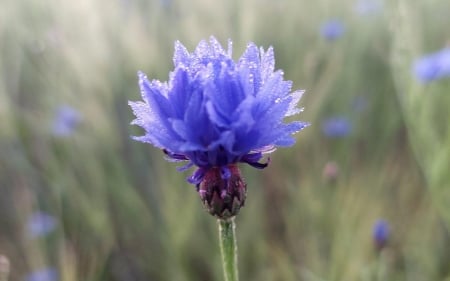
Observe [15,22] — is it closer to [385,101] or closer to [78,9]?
[78,9]

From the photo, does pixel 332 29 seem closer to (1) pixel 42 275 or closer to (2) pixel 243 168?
(2) pixel 243 168

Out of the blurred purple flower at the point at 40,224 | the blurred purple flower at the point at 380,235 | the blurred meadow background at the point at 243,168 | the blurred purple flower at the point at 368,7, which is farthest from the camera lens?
the blurred purple flower at the point at 368,7

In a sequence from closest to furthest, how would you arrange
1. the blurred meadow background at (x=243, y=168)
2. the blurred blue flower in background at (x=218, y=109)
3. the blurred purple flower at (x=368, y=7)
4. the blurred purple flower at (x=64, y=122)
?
the blurred blue flower in background at (x=218, y=109) → the blurred meadow background at (x=243, y=168) → the blurred purple flower at (x=64, y=122) → the blurred purple flower at (x=368, y=7)

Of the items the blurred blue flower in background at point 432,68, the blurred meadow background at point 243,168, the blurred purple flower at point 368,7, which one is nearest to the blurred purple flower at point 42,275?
the blurred meadow background at point 243,168

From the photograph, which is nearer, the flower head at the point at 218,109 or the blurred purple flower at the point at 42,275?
the flower head at the point at 218,109

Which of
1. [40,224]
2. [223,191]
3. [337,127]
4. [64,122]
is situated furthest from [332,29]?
[223,191]

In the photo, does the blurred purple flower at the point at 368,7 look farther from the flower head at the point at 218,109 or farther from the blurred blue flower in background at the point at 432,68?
the flower head at the point at 218,109

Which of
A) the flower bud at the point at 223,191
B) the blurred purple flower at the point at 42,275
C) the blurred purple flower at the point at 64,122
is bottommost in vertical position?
the flower bud at the point at 223,191

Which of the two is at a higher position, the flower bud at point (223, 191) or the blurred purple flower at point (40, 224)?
the blurred purple flower at point (40, 224)
